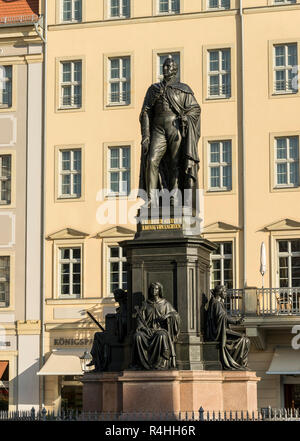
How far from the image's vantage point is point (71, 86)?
123 ft

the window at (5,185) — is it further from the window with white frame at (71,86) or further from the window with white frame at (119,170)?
the window with white frame at (119,170)

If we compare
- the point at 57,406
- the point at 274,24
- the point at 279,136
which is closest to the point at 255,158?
the point at 279,136

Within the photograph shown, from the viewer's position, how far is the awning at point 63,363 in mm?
35031

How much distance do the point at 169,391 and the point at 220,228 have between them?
740 inches

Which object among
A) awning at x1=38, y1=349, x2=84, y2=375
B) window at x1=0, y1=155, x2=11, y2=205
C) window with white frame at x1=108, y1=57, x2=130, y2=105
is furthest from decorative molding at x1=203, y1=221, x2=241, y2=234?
window at x1=0, y1=155, x2=11, y2=205

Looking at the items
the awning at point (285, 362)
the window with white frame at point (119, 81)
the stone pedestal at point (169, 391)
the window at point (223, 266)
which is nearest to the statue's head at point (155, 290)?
the stone pedestal at point (169, 391)

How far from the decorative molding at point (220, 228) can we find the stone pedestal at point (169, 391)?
17606 millimetres

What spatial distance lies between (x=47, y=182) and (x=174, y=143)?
18.7 m

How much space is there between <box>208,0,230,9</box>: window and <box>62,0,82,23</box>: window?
14.2 feet

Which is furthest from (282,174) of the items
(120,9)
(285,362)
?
(120,9)

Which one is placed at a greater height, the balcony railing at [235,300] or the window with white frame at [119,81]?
the window with white frame at [119,81]

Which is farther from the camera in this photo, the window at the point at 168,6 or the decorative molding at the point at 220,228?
the window at the point at 168,6

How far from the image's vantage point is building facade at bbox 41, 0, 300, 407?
35.1 m

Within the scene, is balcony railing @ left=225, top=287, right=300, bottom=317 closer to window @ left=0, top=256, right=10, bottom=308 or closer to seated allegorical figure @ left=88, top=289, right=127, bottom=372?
window @ left=0, top=256, right=10, bottom=308
